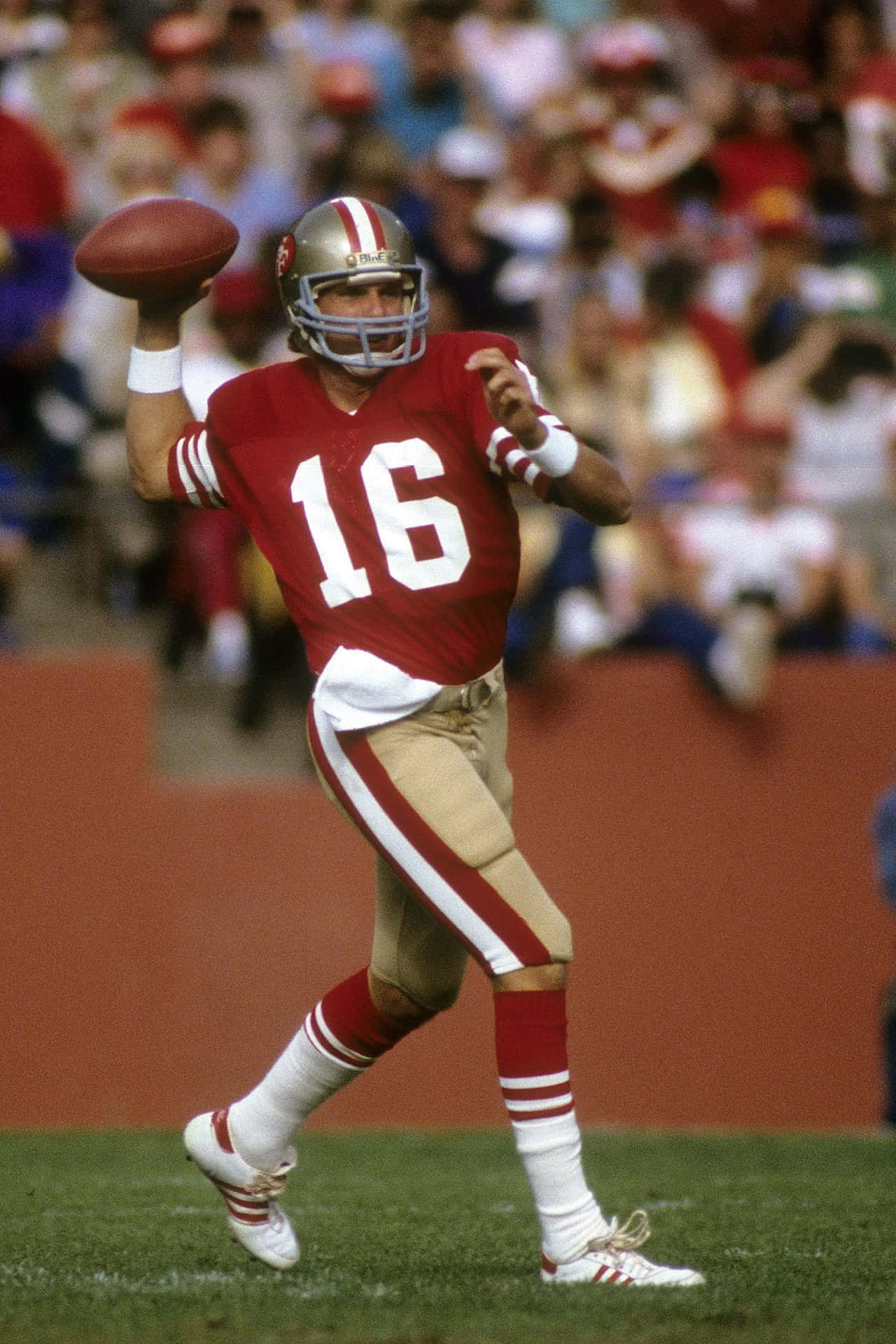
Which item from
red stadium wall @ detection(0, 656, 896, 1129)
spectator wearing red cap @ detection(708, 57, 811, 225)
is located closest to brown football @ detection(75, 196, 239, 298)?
red stadium wall @ detection(0, 656, 896, 1129)

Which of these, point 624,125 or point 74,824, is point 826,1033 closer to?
point 74,824

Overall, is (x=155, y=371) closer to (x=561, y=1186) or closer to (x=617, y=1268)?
(x=561, y=1186)

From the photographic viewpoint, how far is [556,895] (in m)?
8.30

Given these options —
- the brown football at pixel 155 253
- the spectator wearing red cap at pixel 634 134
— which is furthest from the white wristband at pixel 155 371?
the spectator wearing red cap at pixel 634 134

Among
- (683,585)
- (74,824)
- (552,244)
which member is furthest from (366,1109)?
(552,244)

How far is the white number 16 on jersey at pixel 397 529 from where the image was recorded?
4.20 metres

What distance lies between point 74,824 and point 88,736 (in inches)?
12.9

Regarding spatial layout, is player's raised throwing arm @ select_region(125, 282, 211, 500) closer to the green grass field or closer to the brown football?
the brown football

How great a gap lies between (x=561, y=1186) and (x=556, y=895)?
14.2 ft

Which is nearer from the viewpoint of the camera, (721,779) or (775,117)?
(721,779)

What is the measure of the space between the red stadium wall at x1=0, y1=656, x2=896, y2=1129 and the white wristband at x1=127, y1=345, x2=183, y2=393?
3.79 metres

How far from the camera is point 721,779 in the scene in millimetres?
8344

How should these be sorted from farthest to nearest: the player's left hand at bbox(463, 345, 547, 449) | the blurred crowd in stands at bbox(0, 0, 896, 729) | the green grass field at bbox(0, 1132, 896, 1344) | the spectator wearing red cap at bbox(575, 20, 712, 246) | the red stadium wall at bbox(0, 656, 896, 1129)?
the spectator wearing red cap at bbox(575, 20, 712, 246) → the blurred crowd in stands at bbox(0, 0, 896, 729) → the red stadium wall at bbox(0, 656, 896, 1129) → the player's left hand at bbox(463, 345, 547, 449) → the green grass field at bbox(0, 1132, 896, 1344)

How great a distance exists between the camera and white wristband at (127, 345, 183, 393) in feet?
14.9
